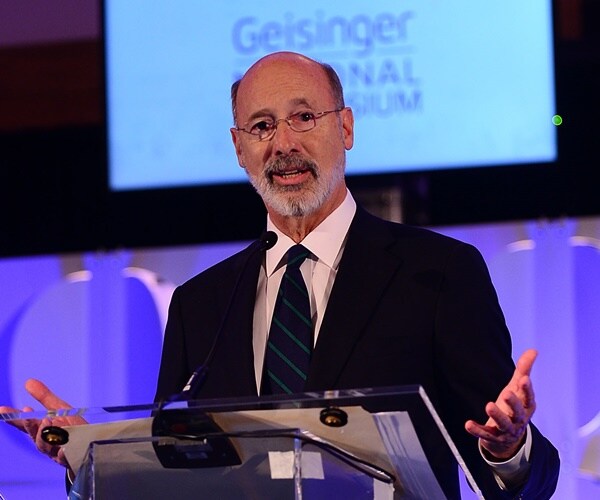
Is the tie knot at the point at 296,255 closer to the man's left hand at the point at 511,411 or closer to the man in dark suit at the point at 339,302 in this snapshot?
the man in dark suit at the point at 339,302

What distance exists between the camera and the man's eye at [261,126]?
2.47m

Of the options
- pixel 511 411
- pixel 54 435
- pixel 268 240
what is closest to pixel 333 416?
pixel 511 411

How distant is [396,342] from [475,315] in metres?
0.16

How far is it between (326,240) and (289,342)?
10.5 inches

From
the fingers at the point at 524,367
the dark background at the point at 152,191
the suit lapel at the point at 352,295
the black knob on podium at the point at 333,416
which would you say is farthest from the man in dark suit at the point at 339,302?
the dark background at the point at 152,191

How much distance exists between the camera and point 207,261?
3.82 metres

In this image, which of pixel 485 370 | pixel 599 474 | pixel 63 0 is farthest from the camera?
pixel 63 0

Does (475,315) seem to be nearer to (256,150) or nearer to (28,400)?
(256,150)

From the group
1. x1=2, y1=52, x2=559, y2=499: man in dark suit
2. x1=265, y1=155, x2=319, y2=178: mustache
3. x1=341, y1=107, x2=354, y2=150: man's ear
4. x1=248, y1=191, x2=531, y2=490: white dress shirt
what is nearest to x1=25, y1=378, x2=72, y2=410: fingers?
x1=2, y1=52, x2=559, y2=499: man in dark suit

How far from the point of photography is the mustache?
2.43m

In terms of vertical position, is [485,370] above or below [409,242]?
below

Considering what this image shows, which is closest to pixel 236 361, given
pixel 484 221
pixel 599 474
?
pixel 599 474

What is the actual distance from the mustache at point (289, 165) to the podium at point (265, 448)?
2.63 feet

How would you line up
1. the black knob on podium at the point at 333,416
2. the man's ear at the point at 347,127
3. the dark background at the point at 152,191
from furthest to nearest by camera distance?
1. the dark background at the point at 152,191
2. the man's ear at the point at 347,127
3. the black knob on podium at the point at 333,416
